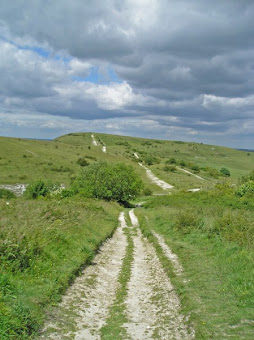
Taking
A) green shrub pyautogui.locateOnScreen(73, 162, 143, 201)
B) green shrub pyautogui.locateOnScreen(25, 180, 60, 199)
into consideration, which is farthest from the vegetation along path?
green shrub pyautogui.locateOnScreen(25, 180, 60, 199)

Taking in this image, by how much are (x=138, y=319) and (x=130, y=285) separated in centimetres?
293

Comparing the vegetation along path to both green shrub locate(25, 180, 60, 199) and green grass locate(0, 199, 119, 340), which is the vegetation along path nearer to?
green grass locate(0, 199, 119, 340)

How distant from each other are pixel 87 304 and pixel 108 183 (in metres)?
44.2

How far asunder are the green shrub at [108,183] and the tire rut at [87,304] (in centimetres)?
3744

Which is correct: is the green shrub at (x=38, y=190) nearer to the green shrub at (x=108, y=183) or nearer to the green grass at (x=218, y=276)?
the green shrub at (x=108, y=183)

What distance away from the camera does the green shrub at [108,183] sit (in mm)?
52188

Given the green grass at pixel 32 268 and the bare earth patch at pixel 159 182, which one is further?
the bare earth patch at pixel 159 182

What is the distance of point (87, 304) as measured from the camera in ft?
29.7

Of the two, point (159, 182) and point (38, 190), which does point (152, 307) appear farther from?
point (159, 182)

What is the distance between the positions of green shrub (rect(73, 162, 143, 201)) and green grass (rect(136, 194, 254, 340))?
107 ft

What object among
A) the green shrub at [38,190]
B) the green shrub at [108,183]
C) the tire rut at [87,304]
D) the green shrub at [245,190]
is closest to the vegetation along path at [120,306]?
the tire rut at [87,304]

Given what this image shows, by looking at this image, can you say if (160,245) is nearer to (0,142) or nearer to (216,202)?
(216,202)

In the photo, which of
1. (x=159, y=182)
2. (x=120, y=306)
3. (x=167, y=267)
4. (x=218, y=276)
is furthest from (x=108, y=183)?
(x=120, y=306)

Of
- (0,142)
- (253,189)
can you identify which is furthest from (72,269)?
(0,142)
